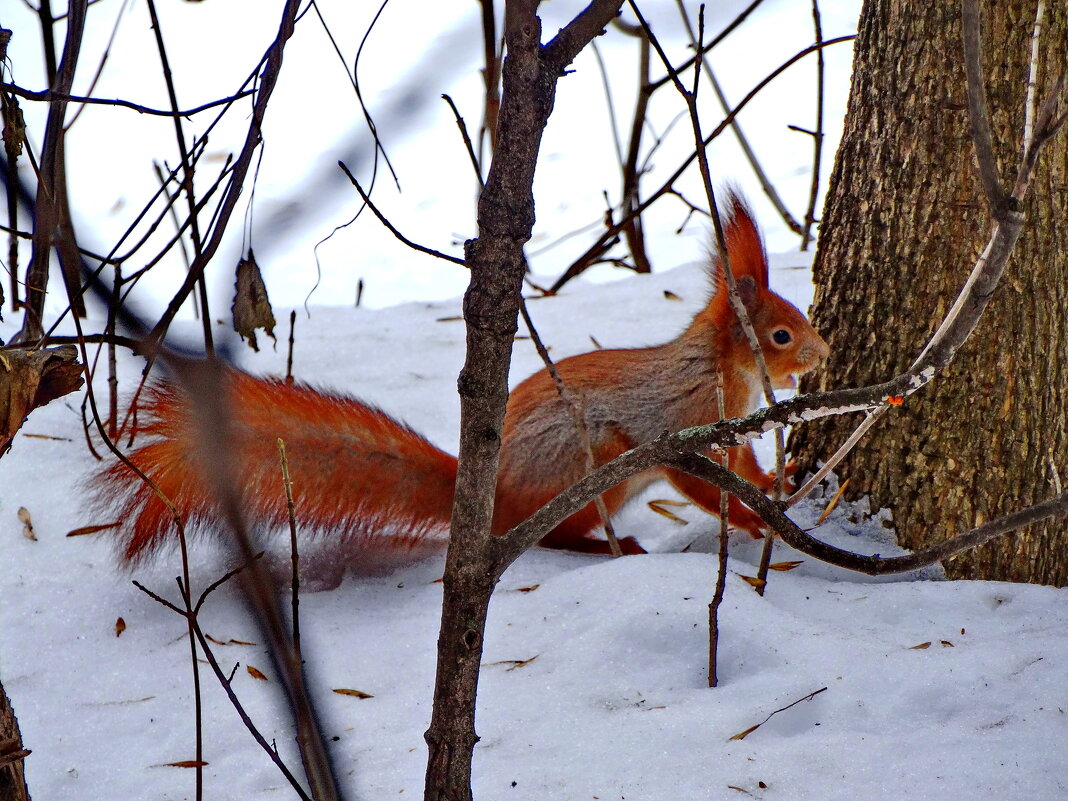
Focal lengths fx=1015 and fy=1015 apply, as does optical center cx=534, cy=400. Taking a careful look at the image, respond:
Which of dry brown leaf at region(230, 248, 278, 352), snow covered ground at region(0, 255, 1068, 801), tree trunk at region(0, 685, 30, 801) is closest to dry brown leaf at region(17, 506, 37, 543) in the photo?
snow covered ground at region(0, 255, 1068, 801)

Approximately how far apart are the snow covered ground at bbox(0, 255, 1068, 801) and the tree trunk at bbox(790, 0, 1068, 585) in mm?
169

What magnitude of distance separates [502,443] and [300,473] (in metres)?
0.46

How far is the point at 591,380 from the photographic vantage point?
2691 mm

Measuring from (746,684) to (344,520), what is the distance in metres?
1.00

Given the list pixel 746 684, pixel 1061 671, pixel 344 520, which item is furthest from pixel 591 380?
pixel 1061 671

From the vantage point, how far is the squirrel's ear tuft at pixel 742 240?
259cm

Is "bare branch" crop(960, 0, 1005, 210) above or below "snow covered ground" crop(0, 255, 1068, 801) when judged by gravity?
above

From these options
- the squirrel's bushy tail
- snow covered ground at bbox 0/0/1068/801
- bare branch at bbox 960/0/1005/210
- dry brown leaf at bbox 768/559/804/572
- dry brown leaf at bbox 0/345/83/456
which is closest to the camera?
bare branch at bbox 960/0/1005/210

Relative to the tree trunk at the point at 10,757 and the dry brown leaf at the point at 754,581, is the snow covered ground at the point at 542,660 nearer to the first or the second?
the dry brown leaf at the point at 754,581

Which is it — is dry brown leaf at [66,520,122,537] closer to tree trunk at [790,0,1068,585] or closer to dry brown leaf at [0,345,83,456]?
dry brown leaf at [0,345,83,456]

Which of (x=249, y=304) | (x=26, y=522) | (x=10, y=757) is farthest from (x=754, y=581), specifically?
(x=26, y=522)

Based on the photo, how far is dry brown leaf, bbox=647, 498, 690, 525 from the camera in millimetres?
2818

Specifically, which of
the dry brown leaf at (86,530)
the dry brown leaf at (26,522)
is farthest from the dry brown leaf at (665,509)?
the dry brown leaf at (26,522)

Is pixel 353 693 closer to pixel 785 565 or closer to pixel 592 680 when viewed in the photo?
pixel 592 680
